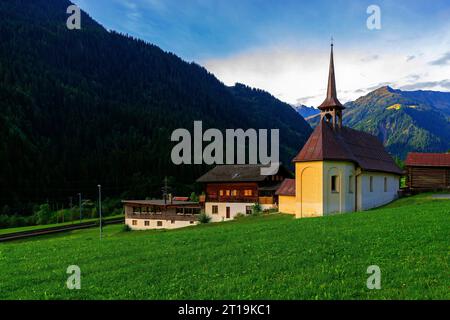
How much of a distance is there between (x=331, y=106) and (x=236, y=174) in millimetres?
28201

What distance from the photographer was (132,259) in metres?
16.7

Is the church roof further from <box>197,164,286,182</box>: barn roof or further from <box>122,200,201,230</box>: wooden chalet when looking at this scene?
<box>122,200,201,230</box>: wooden chalet

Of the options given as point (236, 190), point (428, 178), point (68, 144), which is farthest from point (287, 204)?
point (68, 144)

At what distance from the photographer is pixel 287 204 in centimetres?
5028

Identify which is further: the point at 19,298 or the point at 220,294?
the point at 19,298

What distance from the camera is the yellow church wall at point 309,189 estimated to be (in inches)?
1481

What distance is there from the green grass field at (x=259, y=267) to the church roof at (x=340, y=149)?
17459mm

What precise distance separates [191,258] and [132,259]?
2.82m

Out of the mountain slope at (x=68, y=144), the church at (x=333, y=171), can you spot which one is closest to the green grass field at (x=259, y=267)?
the church at (x=333, y=171)

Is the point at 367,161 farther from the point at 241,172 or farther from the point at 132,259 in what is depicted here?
the point at 132,259

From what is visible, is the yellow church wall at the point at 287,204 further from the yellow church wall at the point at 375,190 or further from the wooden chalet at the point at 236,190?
the wooden chalet at the point at 236,190

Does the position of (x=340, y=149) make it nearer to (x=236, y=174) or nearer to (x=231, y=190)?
(x=231, y=190)

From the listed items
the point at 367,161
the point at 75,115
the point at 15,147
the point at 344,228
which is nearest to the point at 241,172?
the point at 367,161

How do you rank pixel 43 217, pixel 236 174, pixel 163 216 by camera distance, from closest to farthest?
pixel 163 216 < pixel 236 174 < pixel 43 217
